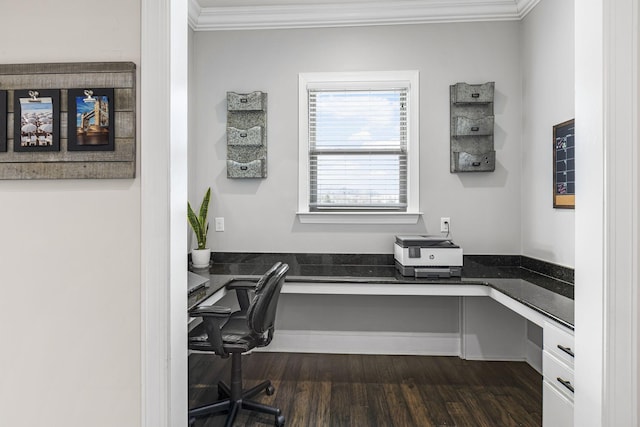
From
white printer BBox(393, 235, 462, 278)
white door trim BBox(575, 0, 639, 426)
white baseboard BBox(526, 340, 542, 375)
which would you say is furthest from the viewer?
white baseboard BBox(526, 340, 542, 375)

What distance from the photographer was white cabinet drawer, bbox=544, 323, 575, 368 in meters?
1.55

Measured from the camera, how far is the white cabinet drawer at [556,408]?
5.04 ft

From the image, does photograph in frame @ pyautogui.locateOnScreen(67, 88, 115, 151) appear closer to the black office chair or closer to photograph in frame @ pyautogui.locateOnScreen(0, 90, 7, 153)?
photograph in frame @ pyautogui.locateOnScreen(0, 90, 7, 153)

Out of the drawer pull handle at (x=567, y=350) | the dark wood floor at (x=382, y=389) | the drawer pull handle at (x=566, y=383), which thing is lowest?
the dark wood floor at (x=382, y=389)

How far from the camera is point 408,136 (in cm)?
306

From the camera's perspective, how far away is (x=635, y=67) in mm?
1015

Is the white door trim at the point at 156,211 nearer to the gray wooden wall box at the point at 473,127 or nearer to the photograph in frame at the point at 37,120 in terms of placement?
the photograph in frame at the point at 37,120

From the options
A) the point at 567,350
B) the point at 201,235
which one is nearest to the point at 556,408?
the point at 567,350

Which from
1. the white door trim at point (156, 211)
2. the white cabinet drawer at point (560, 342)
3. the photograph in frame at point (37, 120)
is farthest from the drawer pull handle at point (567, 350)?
the photograph in frame at point (37, 120)

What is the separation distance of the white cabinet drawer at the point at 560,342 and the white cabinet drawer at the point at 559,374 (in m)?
0.02

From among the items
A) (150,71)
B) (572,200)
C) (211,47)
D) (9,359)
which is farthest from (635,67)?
(211,47)

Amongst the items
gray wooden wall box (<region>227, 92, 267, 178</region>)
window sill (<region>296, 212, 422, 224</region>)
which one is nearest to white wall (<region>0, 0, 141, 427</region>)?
gray wooden wall box (<region>227, 92, 267, 178</region>)

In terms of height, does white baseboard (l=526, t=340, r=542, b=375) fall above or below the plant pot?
below

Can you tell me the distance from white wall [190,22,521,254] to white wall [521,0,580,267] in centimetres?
11
